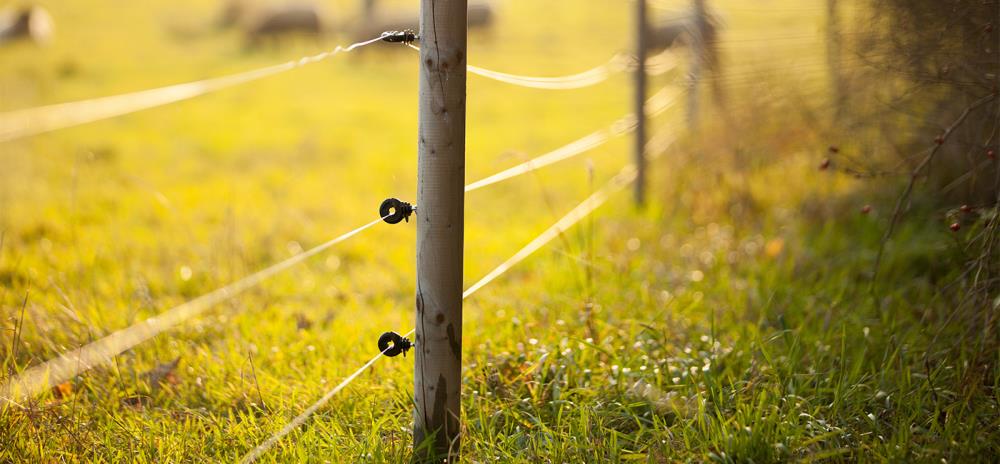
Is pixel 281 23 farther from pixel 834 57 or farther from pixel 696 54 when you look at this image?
pixel 834 57

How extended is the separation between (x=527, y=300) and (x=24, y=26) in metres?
13.6

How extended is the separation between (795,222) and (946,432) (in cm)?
291

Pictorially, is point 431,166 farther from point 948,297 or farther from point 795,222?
point 795,222

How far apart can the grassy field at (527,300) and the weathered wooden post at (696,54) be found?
0.57ft

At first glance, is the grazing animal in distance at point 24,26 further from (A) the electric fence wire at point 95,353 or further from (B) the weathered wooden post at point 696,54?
(A) the electric fence wire at point 95,353

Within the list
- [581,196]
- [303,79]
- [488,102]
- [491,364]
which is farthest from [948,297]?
[303,79]

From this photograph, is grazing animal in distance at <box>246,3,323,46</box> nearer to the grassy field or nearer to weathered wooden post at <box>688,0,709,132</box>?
the grassy field

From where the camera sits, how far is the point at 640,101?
576cm

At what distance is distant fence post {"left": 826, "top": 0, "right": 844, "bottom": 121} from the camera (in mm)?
4410

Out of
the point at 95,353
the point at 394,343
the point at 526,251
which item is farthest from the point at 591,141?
the point at 95,353

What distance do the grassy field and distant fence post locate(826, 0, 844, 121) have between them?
11 cm

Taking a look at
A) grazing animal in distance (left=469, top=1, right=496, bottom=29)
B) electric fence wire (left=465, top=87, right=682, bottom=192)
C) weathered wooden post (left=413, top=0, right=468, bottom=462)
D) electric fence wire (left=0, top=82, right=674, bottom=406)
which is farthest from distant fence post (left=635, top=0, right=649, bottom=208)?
grazing animal in distance (left=469, top=1, right=496, bottom=29)

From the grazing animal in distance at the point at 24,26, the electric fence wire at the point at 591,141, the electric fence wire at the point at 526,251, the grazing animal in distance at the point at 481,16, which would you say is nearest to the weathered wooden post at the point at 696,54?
the electric fence wire at the point at 591,141

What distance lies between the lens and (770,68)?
5.06 meters
